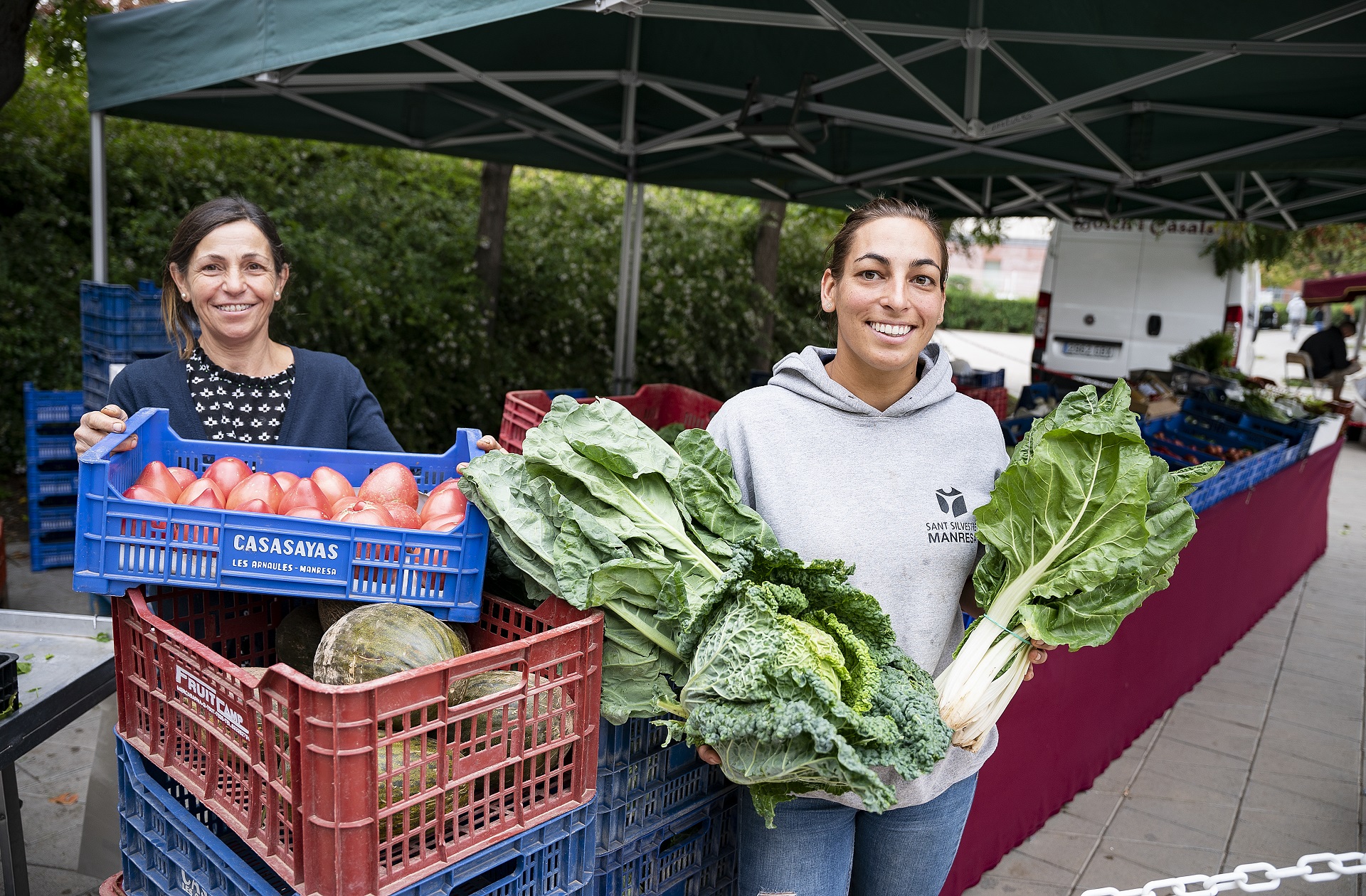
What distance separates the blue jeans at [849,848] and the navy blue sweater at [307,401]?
4.98ft

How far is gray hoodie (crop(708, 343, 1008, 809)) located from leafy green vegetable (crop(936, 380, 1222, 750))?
0.28 feet

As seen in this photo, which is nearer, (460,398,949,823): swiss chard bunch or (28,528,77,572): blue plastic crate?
(460,398,949,823): swiss chard bunch

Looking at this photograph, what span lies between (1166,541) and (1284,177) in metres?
7.44

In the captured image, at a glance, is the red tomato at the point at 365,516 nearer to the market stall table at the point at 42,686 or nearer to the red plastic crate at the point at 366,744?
the red plastic crate at the point at 366,744

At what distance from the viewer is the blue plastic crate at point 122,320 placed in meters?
4.93

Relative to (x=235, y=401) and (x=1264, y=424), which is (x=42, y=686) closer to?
(x=235, y=401)

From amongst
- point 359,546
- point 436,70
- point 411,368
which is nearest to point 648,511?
point 359,546

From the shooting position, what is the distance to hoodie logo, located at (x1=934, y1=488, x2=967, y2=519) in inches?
83.0

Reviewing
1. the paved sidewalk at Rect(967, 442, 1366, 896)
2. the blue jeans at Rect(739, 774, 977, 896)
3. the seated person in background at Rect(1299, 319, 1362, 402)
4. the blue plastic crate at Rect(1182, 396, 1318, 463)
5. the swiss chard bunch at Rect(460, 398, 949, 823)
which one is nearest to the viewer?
the swiss chard bunch at Rect(460, 398, 949, 823)

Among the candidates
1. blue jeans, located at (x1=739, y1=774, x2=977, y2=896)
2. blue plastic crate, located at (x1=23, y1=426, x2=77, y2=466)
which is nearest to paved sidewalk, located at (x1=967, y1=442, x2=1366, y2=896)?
blue jeans, located at (x1=739, y1=774, x2=977, y2=896)

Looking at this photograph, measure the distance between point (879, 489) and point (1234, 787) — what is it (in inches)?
140

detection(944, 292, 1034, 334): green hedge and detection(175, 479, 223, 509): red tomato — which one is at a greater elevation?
detection(944, 292, 1034, 334): green hedge

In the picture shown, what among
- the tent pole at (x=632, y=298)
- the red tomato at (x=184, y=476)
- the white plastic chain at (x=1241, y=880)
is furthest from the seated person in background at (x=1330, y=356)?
the red tomato at (x=184, y=476)

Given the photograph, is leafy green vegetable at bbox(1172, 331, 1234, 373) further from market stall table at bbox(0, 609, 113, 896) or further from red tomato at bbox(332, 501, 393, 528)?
market stall table at bbox(0, 609, 113, 896)
